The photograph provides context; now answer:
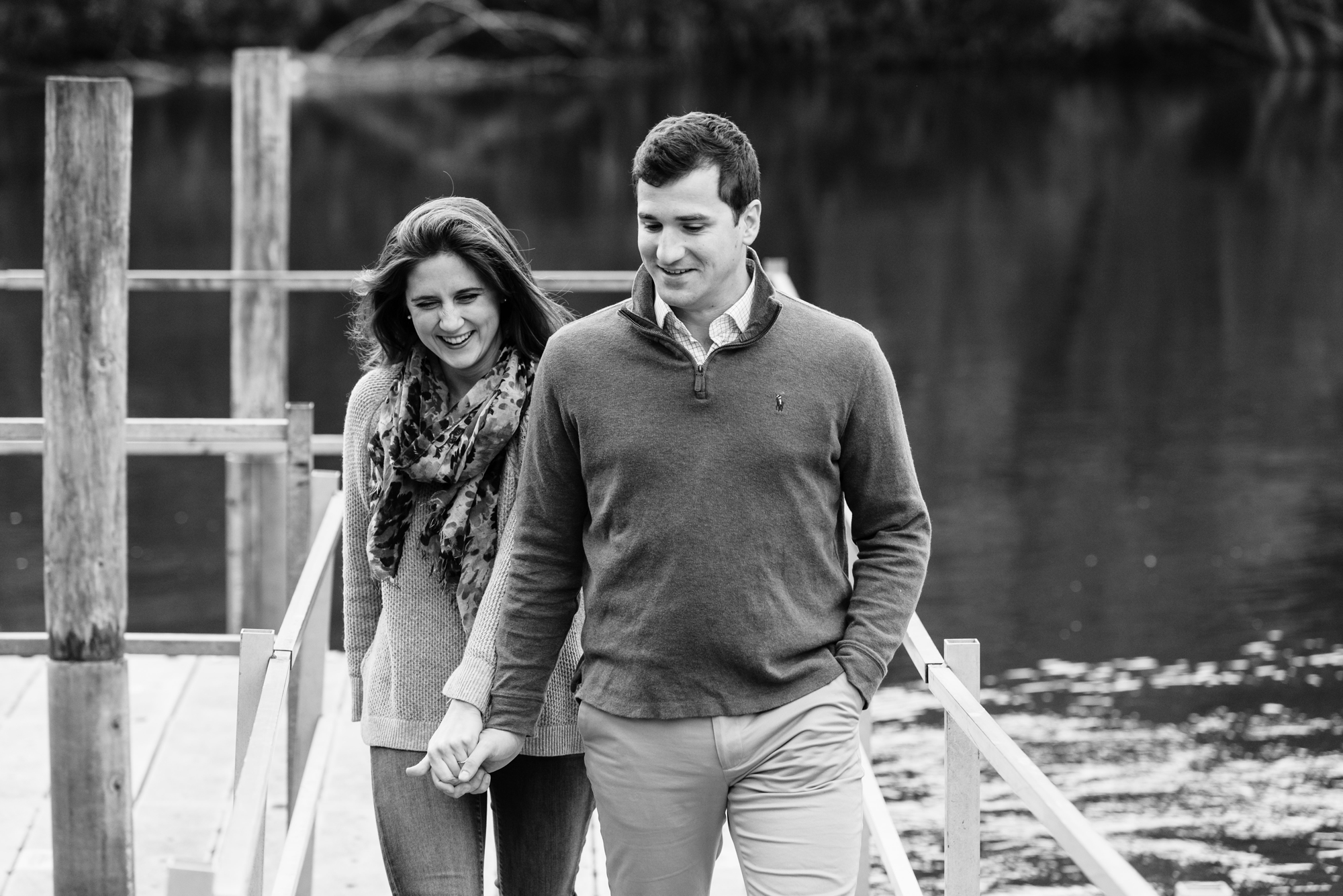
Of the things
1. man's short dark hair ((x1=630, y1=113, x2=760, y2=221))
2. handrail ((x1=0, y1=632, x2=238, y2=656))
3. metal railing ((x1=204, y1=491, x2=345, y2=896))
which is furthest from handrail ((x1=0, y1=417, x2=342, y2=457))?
man's short dark hair ((x1=630, y1=113, x2=760, y2=221))

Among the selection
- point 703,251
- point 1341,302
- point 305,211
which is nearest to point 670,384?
point 703,251

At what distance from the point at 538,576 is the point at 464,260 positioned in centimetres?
44

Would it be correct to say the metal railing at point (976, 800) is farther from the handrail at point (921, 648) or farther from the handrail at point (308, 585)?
the handrail at point (308, 585)

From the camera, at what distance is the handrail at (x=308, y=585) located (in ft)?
8.70

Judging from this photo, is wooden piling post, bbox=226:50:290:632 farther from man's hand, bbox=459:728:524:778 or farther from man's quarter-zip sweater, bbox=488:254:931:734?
man's quarter-zip sweater, bbox=488:254:931:734

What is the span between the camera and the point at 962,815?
2754mm

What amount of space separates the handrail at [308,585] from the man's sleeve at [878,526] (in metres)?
0.73

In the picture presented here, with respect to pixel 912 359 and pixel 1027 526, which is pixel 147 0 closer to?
pixel 912 359

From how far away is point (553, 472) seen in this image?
8.09 feet

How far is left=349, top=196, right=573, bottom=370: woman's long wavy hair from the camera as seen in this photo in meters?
2.61

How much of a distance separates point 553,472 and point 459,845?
55 cm

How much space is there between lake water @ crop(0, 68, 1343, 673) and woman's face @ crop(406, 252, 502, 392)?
131 millimetres

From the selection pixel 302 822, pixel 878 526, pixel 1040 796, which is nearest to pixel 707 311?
pixel 878 526

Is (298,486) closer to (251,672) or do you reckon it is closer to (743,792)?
(251,672)
